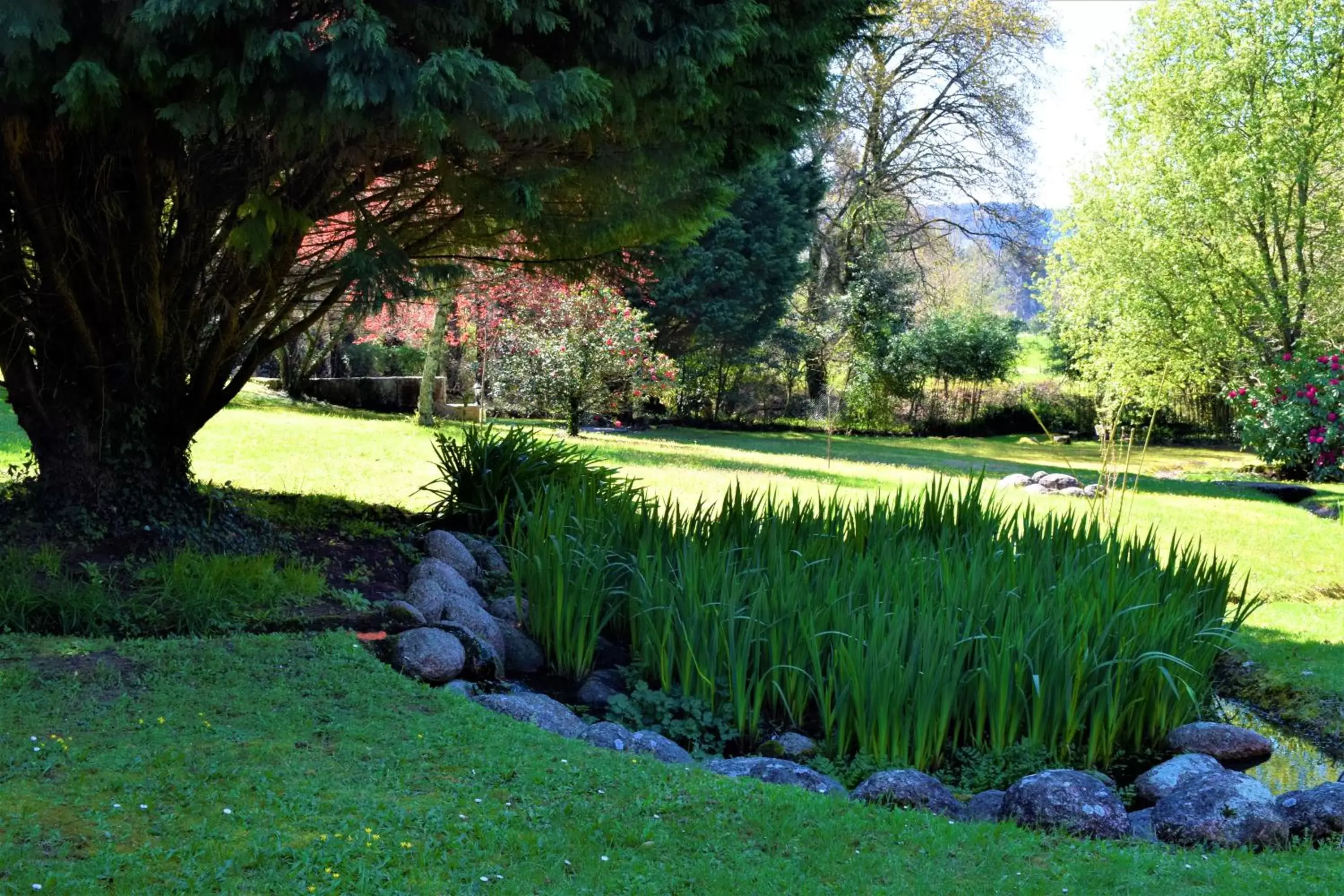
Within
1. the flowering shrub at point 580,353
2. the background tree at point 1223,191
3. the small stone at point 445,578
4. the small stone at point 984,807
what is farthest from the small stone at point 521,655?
the background tree at point 1223,191

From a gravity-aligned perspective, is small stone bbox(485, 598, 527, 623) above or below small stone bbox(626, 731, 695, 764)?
above

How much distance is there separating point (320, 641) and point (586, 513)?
6.59 feet

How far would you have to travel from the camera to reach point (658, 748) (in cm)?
447

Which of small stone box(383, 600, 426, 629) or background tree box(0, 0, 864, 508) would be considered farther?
small stone box(383, 600, 426, 629)

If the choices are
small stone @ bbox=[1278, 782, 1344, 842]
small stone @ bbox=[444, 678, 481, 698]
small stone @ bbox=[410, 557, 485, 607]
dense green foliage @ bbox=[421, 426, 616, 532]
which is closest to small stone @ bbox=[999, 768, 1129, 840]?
small stone @ bbox=[1278, 782, 1344, 842]

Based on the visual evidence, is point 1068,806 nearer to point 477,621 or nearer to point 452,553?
point 477,621

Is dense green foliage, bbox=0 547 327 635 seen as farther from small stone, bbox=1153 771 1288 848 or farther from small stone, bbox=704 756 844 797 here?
small stone, bbox=1153 771 1288 848

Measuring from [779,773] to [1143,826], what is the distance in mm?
1345

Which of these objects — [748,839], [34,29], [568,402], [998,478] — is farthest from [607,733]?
[568,402]

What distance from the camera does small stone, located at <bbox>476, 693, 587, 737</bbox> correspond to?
4578mm

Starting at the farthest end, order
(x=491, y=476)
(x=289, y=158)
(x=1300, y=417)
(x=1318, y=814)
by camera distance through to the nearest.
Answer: (x=1300, y=417) < (x=491, y=476) < (x=289, y=158) < (x=1318, y=814)

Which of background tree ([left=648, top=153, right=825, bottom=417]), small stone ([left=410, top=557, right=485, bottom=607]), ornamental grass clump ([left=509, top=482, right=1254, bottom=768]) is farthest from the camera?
background tree ([left=648, top=153, right=825, bottom=417])

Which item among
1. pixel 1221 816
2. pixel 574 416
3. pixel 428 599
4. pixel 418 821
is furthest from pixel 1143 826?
pixel 574 416

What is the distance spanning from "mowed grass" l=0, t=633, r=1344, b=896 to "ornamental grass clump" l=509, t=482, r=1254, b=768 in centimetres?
101
